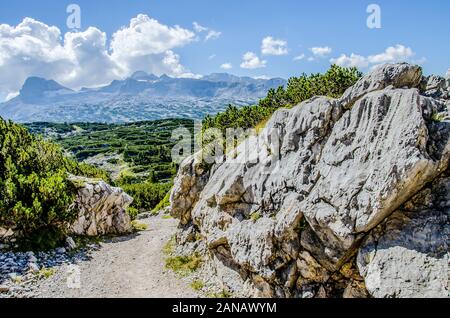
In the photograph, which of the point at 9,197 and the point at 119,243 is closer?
the point at 9,197

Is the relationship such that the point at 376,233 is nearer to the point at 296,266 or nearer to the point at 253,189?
the point at 296,266

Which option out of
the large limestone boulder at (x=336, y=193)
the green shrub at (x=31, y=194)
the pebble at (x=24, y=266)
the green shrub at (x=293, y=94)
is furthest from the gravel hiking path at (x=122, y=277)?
the green shrub at (x=293, y=94)

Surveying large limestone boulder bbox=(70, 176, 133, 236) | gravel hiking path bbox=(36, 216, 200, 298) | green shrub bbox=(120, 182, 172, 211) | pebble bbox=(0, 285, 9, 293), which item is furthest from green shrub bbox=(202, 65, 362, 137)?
pebble bbox=(0, 285, 9, 293)

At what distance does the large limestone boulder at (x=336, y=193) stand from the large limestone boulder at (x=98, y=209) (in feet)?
65.1

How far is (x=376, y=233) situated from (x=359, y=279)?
3172mm

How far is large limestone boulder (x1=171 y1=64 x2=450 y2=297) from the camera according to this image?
18641 millimetres

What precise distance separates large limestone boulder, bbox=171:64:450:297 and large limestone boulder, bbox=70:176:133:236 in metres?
19.8

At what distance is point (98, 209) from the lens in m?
43.6

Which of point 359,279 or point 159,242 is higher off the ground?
point 359,279

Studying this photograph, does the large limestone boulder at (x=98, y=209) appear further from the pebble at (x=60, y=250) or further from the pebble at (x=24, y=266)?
the pebble at (x=24, y=266)

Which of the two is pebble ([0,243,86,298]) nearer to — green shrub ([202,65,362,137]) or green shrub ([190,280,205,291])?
green shrub ([190,280,205,291])
